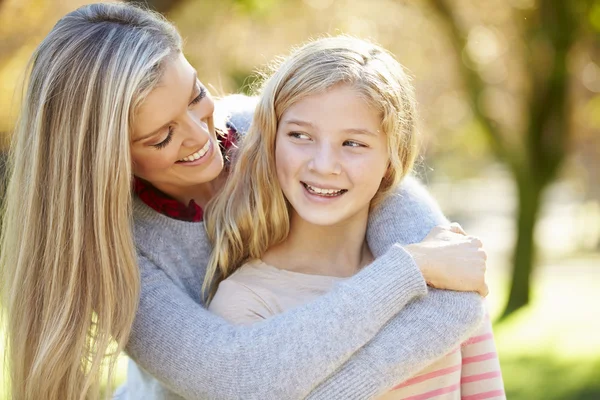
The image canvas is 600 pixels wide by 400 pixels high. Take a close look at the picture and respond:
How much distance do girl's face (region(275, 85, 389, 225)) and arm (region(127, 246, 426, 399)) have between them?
0.74ft

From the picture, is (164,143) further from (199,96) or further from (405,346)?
(405,346)

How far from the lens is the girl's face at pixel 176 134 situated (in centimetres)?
247

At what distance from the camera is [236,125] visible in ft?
9.91

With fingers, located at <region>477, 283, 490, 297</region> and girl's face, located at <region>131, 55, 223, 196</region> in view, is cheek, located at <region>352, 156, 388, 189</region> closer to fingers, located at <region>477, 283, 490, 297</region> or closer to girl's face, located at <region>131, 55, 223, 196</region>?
fingers, located at <region>477, 283, 490, 297</region>

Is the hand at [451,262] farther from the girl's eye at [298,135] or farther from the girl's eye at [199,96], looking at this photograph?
the girl's eye at [199,96]

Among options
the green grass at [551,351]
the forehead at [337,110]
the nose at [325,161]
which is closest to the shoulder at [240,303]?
the nose at [325,161]

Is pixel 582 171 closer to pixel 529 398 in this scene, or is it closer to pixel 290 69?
pixel 529 398

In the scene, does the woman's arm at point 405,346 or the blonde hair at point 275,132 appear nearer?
the woman's arm at point 405,346

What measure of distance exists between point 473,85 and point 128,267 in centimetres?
663

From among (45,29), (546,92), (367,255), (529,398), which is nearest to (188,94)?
(367,255)

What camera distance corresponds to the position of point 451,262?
229 cm

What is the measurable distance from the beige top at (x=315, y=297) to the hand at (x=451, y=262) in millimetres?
196

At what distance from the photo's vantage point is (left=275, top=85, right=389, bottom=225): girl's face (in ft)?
7.52

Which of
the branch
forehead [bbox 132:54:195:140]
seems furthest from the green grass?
forehead [bbox 132:54:195:140]
